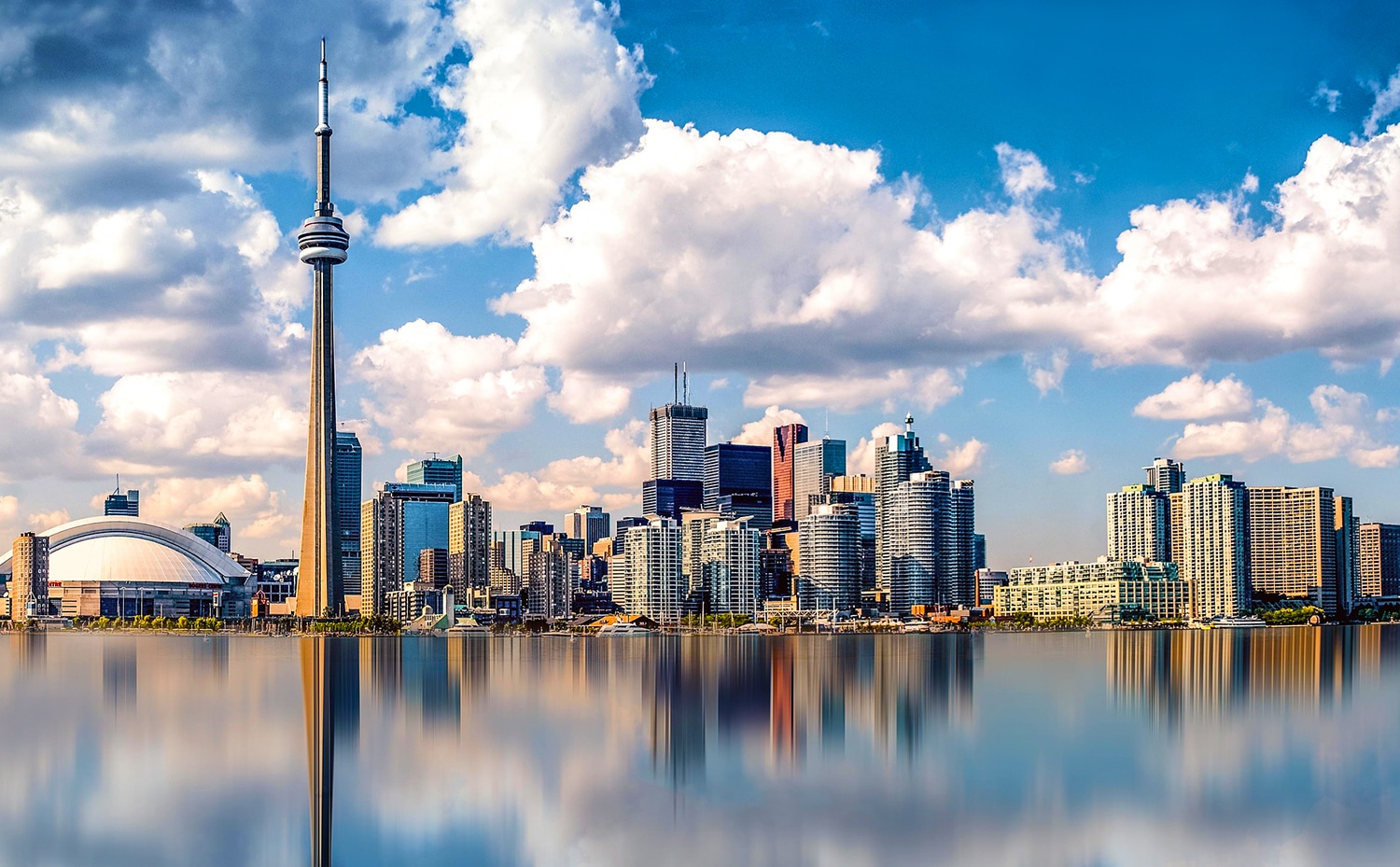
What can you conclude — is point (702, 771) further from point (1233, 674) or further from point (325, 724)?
point (1233, 674)

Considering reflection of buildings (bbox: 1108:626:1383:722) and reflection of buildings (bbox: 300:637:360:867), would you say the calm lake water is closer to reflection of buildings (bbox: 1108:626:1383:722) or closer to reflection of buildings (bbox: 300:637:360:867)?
reflection of buildings (bbox: 300:637:360:867)

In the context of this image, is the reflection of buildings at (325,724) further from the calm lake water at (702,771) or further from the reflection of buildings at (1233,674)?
the reflection of buildings at (1233,674)

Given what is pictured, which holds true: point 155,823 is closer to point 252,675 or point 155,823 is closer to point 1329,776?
point 1329,776

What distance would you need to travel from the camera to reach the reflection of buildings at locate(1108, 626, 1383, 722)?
83.1 metres

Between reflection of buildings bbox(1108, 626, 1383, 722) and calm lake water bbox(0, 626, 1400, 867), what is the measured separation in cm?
76

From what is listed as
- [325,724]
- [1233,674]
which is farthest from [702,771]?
[1233,674]

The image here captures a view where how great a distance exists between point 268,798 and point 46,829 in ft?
22.8

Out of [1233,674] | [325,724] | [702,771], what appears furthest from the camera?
[1233,674]

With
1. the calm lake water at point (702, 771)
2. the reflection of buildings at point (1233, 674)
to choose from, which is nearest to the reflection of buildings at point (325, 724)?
the calm lake water at point (702, 771)

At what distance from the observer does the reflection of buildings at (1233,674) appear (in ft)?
273

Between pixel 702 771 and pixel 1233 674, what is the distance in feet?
224

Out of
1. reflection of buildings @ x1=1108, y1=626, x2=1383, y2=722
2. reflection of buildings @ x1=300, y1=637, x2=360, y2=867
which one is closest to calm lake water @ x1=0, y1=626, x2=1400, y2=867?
reflection of buildings @ x1=300, y1=637, x2=360, y2=867

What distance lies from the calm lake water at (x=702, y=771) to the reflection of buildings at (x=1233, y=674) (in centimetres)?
76

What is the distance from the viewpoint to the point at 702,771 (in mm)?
54250
